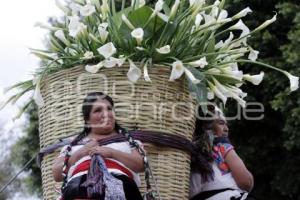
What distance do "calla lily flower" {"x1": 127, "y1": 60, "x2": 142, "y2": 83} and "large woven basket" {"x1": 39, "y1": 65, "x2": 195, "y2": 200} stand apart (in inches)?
3.3

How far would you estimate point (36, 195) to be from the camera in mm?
15508

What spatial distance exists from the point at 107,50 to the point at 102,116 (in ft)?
1.10

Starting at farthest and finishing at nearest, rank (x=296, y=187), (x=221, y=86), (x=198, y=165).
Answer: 1. (x=296, y=187)
2. (x=198, y=165)
3. (x=221, y=86)

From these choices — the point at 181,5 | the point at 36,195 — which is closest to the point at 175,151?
the point at 181,5

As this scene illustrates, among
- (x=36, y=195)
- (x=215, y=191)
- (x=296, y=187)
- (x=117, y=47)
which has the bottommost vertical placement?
(x=36, y=195)

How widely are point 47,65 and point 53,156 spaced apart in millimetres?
490

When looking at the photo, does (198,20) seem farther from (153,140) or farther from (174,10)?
(153,140)

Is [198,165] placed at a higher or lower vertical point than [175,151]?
lower

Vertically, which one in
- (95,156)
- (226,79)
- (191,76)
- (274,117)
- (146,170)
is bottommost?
(274,117)

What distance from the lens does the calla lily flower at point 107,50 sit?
11.1 ft

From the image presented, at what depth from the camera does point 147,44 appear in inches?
141

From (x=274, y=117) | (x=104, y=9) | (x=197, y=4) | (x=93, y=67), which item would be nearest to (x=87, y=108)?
Result: (x=93, y=67)

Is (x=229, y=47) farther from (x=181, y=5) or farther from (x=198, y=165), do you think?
(x=198, y=165)

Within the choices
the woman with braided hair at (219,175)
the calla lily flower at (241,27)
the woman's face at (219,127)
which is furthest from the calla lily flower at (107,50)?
the woman's face at (219,127)
